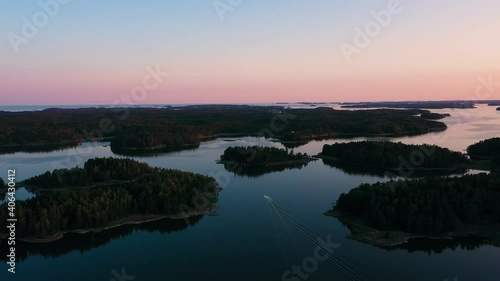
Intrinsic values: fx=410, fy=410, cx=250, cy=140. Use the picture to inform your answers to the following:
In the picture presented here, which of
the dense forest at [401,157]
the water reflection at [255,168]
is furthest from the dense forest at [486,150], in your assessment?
the water reflection at [255,168]

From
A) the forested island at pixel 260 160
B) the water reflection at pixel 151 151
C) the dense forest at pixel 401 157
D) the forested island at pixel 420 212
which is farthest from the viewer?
the water reflection at pixel 151 151

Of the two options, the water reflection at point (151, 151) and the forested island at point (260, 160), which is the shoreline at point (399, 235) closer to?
the forested island at point (260, 160)

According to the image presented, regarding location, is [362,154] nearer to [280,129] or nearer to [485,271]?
[485,271]

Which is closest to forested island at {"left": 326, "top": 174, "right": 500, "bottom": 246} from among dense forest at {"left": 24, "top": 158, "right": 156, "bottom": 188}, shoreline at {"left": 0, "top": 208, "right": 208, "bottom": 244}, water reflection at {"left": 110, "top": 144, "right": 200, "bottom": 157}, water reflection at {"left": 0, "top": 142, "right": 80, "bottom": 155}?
shoreline at {"left": 0, "top": 208, "right": 208, "bottom": 244}

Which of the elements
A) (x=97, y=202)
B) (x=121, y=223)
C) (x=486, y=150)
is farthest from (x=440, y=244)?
(x=486, y=150)

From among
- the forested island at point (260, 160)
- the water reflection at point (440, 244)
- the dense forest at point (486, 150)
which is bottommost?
the water reflection at point (440, 244)

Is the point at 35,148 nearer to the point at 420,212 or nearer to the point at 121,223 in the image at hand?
the point at 121,223
